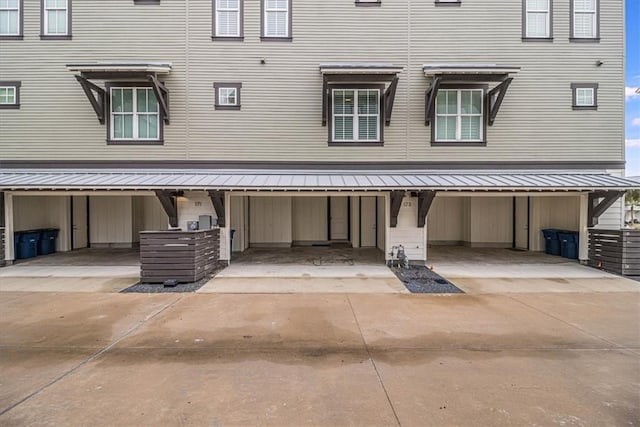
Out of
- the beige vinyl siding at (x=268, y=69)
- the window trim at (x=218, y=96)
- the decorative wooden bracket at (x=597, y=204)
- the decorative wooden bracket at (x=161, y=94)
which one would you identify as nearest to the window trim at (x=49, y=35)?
the beige vinyl siding at (x=268, y=69)

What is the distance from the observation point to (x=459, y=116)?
11.0 m

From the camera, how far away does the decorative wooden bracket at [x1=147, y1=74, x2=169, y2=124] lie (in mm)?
10078

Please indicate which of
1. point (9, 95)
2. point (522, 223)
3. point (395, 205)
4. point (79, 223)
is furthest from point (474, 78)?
point (79, 223)

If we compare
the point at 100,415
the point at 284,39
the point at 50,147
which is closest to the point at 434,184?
the point at 284,39

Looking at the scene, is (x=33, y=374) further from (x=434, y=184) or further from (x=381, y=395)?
(x=434, y=184)

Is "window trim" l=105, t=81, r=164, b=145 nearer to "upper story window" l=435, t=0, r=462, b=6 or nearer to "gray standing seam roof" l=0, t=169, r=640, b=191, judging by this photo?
"gray standing seam roof" l=0, t=169, r=640, b=191

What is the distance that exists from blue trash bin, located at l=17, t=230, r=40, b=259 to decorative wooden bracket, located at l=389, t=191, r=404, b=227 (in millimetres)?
12427

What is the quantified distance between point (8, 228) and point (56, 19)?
277 inches

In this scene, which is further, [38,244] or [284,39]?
[38,244]

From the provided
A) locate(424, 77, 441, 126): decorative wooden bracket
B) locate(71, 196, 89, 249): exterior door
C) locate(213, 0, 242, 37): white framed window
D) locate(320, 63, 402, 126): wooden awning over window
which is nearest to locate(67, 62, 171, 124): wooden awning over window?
locate(213, 0, 242, 37): white framed window

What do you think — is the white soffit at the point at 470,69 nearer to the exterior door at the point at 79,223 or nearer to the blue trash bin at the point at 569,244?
the blue trash bin at the point at 569,244

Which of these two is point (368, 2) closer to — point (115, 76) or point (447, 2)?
point (447, 2)

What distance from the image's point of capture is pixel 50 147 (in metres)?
10.8

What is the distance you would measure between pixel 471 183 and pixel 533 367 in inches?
248
